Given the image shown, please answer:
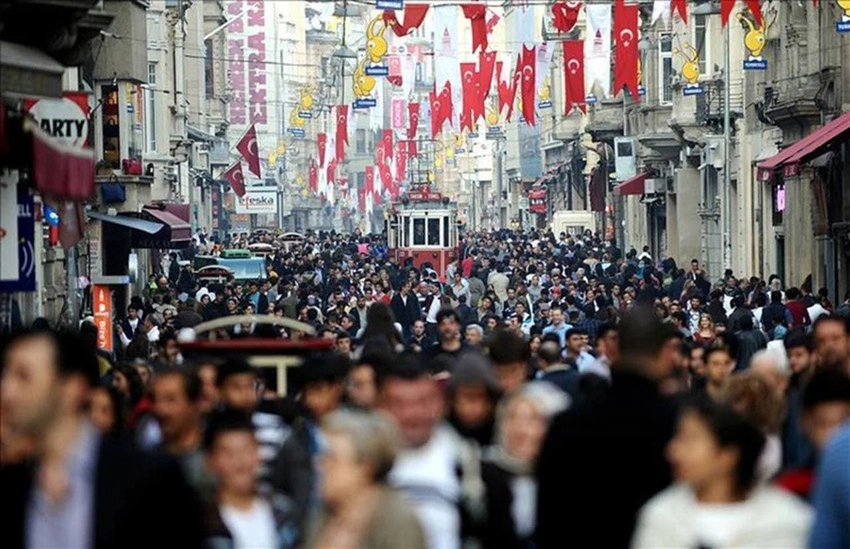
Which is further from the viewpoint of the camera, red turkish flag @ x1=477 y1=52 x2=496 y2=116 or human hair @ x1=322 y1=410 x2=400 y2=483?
red turkish flag @ x1=477 y1=52 x2=496 y2=116

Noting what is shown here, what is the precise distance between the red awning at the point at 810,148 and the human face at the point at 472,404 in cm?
2346

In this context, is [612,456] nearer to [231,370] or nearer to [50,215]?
[231,370]

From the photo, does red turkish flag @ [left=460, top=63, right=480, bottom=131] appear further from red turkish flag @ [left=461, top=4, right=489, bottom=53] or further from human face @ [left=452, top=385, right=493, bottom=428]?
human face @ [left=452, top=385, right=493, bottom=428]

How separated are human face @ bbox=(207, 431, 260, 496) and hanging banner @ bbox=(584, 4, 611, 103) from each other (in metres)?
24.2

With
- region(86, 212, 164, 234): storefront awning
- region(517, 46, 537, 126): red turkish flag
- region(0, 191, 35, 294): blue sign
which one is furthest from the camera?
region(517, 46, 537, 126): red turkish flag

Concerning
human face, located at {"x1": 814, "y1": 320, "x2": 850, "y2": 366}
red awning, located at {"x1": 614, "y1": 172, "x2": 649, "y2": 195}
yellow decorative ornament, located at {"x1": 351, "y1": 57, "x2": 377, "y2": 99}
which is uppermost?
yellow decorative ornament, located at {"x1": 351, "y1": 57, "x2": 377, "y2": 99}

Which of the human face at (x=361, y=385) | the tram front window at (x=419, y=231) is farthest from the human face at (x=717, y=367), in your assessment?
the tram front window at (x=419, y=231)

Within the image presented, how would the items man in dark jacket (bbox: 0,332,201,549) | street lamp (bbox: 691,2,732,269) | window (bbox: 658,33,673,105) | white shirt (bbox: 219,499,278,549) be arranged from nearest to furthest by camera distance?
man in dark jacket (bbox: 0,332,201,549) → white shirt (bbox: 219,499,278,549) → street lamp (bbox: 691,2,732,269) → window (bbox: 658,33,673,105)

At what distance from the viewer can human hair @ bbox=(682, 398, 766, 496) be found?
25.9 ft

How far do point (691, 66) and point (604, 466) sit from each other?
132ft

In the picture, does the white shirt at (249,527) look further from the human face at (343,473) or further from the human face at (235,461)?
the human face at (343,473)

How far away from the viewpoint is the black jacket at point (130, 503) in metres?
7.01

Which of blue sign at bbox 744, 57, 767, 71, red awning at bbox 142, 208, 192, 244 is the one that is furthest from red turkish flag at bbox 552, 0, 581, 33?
red awning at bbox 142, 208, 192, 244

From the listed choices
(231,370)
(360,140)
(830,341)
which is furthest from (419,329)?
(360,140)
